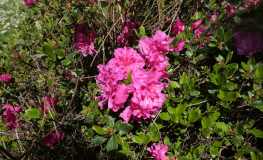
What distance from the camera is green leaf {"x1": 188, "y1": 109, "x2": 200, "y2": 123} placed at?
0.90m

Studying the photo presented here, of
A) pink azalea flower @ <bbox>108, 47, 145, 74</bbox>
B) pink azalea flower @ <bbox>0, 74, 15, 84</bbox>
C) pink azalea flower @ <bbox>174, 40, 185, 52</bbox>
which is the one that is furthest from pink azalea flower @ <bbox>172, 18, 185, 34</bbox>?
pink azalea flower @ <bbox>0, 74, 15, 84</bbox>

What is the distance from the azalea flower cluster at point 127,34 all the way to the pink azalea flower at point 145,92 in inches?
21.2

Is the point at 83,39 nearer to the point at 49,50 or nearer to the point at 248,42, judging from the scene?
the point at 49,50

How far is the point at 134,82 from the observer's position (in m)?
0.77

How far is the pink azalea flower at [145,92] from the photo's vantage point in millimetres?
755

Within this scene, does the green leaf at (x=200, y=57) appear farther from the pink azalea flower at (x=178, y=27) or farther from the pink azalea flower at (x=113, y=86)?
the pink azalea flower at (x=113, y=86)

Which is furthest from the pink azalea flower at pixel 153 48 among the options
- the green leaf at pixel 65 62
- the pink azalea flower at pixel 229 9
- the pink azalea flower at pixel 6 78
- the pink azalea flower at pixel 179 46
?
the pink azalea flower at pixel 6 78

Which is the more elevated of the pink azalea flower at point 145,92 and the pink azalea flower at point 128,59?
the pink azalea flower at point 128,59

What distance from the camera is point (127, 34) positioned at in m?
1.25

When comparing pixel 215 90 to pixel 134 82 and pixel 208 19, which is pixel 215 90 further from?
pixel 208 19

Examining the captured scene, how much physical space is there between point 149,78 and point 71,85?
2.64 feet

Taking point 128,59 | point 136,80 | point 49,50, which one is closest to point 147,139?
point 136,80

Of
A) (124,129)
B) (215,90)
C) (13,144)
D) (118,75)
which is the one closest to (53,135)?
(13,144)

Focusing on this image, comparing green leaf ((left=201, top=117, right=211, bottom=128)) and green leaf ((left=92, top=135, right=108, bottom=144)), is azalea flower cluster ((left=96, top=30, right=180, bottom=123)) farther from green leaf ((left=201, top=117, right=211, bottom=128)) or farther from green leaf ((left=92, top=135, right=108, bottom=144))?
green leaf ((left=201, top=117, right=211, bottom=128))
